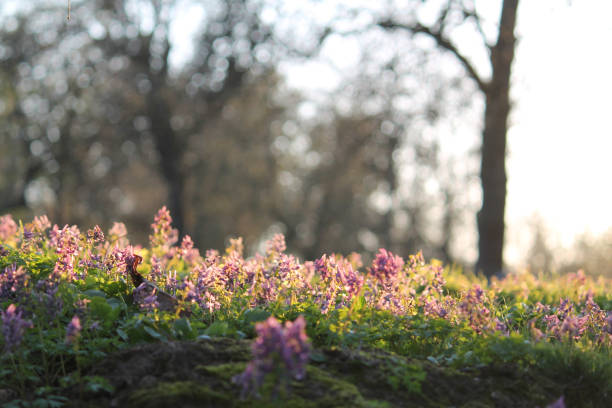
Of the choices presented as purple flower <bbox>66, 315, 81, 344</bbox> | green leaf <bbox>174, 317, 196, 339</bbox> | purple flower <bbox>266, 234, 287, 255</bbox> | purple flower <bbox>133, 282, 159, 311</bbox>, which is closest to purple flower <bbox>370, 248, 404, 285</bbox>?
purple flower <bbox>266, 234, 287, 255</bbox>

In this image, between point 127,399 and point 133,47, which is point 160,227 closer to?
point 127,399

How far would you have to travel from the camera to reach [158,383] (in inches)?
140

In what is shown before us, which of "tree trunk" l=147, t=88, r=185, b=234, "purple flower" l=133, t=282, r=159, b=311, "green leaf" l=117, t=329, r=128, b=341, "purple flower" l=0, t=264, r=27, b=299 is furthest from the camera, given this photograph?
"tree trunk" l=147, t=88, r=185, b=234

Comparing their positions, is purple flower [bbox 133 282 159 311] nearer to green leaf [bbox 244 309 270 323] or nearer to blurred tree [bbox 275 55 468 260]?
green leaf [bbox 244 309 270 323]

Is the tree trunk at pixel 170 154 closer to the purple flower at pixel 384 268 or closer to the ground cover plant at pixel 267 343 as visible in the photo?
the ground cover plant at pixel 267 343

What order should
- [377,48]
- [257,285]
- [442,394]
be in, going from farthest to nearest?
1. [377,48]
2. [257,285]
3. [442,394]

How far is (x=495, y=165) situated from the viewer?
481 inches

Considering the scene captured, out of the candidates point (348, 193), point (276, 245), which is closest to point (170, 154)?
point (348, 193)

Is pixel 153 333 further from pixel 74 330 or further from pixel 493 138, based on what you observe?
pixel 493 138

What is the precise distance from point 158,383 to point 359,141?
64.1 ft

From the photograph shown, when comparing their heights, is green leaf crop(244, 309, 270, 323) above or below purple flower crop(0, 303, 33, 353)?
above

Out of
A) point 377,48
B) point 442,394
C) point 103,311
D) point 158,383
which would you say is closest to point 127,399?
point 158,383

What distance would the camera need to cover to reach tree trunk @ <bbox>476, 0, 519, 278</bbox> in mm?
12094

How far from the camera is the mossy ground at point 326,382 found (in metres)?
3.43
